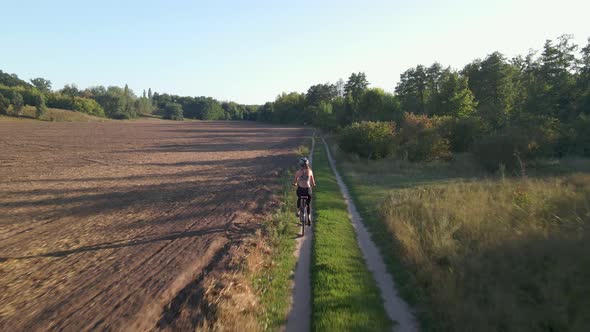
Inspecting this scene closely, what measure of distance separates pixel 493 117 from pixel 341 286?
3239 cm

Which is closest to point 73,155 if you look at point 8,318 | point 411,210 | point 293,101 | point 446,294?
point 8,318

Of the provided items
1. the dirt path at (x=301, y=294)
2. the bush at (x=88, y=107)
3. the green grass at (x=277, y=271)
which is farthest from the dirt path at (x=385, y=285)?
the bush at (x=88, y=107)

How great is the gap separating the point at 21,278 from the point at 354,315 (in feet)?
23.2

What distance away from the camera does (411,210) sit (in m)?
11.0

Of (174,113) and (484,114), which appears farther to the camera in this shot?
(174,113)

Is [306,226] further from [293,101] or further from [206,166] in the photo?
[293,101]

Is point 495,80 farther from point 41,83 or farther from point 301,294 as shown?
point 41,83

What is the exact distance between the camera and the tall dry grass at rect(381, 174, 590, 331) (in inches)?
206

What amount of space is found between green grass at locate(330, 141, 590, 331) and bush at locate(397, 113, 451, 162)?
16267mm

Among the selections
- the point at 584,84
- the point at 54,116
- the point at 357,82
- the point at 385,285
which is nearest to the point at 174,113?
the point at 54,116

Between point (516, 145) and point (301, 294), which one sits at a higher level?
point (516, 145)

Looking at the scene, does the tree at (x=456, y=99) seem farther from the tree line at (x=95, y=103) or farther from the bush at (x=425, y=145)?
the tree line at (x=95, y=103)

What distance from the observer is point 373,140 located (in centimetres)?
2930

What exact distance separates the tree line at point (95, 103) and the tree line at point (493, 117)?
312ft
